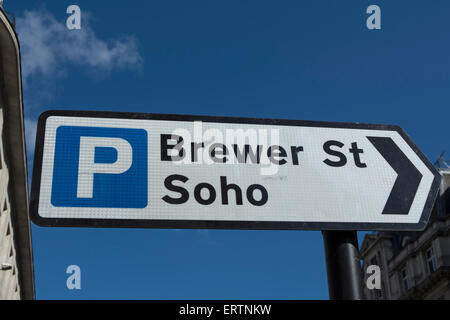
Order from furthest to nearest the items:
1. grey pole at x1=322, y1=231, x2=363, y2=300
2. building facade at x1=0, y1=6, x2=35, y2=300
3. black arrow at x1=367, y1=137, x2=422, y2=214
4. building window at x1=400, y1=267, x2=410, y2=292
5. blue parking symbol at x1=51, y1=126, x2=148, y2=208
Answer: building window at x1=400, y1=267, x2=410, y2=292 < building facade at x1=0, y1=6, x2=35, y2=300 < black arrow at x1=367, y1=137, x2=422, y2=214 < blue parking symbol at x1=51, y1=126, x2=148, y2=208 < grey pole at x1=322, y1=231, x2=363, y2=300

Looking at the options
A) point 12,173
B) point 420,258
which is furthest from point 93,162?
point 420,258

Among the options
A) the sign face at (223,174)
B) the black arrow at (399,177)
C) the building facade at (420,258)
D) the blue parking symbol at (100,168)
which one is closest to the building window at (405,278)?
the building facade at (420,258)

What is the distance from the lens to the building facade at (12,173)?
2741 cm

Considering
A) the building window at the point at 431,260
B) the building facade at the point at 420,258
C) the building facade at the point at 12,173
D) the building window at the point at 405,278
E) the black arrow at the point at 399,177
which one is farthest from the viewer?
the building window at the point at 405,278

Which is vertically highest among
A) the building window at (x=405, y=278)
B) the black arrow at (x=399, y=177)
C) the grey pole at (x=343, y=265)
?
the building window at (x=405, y=278)

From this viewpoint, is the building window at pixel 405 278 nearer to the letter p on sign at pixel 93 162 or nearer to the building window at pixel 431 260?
the building window at pixel 431 260

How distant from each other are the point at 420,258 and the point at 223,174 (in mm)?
46378

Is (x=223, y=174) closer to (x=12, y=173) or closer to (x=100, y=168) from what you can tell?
(x=100, y=168)

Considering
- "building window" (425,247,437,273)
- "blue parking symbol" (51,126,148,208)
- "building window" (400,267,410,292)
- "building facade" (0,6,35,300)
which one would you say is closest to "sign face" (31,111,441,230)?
"blue parking symbol" (51,126,148,208)

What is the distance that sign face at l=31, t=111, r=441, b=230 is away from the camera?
2.68 m

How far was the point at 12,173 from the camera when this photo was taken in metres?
34.2

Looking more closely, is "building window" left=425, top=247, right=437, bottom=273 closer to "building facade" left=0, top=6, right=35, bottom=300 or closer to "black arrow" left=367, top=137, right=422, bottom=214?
"building facade" left=0, top=6, right=35, bottom=300

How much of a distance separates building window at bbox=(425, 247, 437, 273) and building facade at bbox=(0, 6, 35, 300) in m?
31.1
